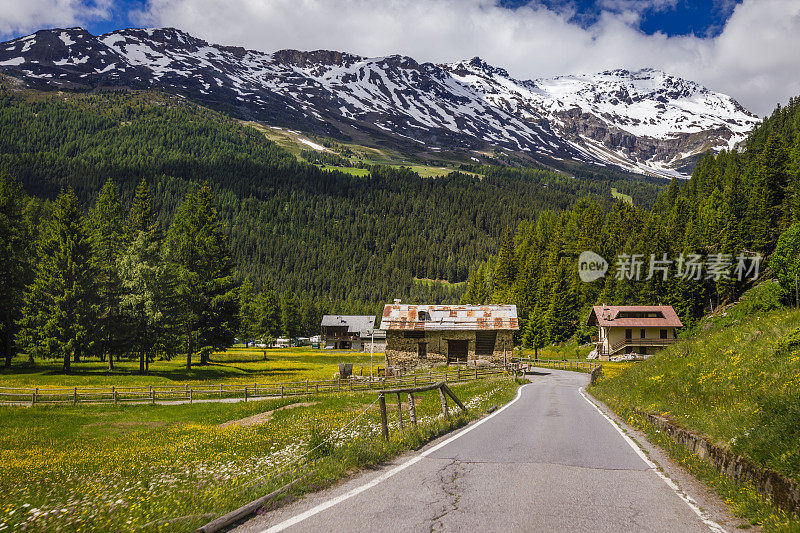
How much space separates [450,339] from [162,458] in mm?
42235

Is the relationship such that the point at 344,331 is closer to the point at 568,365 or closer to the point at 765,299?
the point at 568,365

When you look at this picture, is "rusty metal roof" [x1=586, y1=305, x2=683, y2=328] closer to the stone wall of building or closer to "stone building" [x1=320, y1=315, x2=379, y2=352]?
the stone wall of building

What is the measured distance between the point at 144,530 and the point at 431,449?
22.4ft

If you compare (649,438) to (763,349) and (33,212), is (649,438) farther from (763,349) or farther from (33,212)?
(33,212)

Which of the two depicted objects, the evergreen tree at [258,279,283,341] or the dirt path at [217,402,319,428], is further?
the evergreen tree at [258,279,283,341]

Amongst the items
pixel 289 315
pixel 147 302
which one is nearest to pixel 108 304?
pixel 147 302

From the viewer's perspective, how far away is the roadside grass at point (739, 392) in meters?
7.85

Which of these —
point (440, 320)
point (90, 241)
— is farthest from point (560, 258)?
point (90, 241)

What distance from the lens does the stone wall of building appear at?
5438 centimetres

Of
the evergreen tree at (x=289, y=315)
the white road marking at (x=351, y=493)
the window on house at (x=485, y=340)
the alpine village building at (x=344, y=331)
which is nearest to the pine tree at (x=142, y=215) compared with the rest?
the window on house at (x=485, y=340)

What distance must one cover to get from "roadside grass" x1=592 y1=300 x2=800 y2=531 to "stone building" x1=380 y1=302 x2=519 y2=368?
3000cm

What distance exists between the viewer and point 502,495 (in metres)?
7.52

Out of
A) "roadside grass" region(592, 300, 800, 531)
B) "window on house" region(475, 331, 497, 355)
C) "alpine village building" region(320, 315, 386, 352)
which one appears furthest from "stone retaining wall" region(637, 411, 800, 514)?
"alpine village building" region(320, 315, 386, 352)

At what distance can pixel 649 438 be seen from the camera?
1374 centimetres
